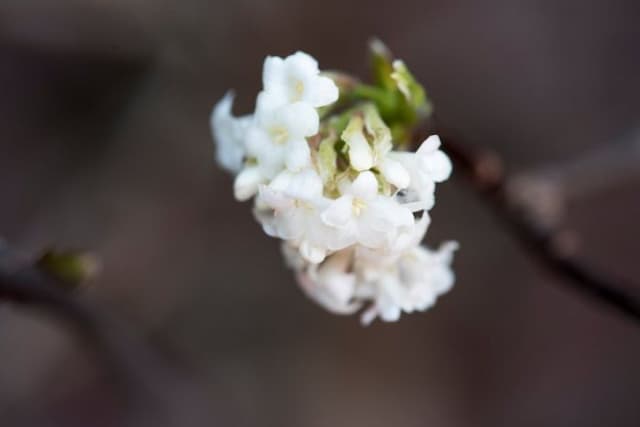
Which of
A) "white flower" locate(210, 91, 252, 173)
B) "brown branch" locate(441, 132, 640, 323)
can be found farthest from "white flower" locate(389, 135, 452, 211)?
"brown branch" locate(441, 132, 640, 323)

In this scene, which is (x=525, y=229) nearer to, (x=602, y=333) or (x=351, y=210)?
(x=351, y=210)

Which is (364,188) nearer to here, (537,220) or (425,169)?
(425,169)

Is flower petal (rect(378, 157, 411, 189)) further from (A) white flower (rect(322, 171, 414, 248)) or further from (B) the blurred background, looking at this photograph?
(B) the blurred background

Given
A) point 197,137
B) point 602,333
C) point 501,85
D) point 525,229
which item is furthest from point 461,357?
point 525,229

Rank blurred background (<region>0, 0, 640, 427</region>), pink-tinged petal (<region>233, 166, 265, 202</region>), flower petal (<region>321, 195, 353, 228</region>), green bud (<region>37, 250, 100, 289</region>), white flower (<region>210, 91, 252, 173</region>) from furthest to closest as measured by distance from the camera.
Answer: blurred background (<region>0, 0, 640, 427</region>) → green bud (<region>37, 250, 100, 289</region>) → white flower (<region>210, 91, 252, 173</region>) → pink-tinged petal (<region>233, 166, 265, 202</region>) → flower petal (<region>321, 195, 353, 228</region>)

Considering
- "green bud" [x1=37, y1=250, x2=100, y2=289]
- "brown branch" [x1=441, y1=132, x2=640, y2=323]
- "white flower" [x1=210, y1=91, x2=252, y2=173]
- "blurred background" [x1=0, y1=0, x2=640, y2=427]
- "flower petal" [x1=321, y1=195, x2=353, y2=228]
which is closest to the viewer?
"flower petal" [x1=321, y1=195, x2=353, y2=228]

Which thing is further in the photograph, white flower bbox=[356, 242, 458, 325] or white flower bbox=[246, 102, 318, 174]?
white flower bbox=[356, 242, 458, 325]
